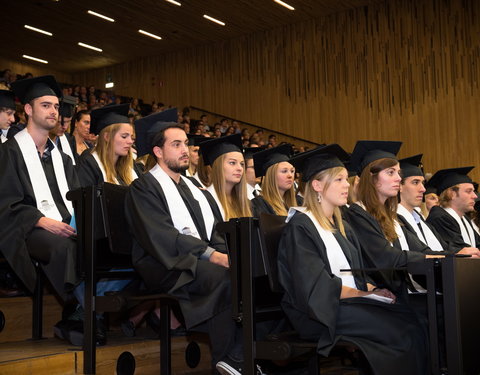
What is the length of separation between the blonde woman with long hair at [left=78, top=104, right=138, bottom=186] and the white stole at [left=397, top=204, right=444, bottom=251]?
2441 mm

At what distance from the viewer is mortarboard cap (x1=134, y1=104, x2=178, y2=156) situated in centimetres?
466

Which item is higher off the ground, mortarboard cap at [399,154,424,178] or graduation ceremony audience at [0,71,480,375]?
mortarboard cap at [399,154,424,178]

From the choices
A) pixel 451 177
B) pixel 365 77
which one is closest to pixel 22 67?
pixel 365 77

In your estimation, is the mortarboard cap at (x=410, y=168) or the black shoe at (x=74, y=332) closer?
the black shoe at (x=74, y=332)

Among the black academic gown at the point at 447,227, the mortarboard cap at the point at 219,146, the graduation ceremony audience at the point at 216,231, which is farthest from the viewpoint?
the black academic gown at the point at 447,227

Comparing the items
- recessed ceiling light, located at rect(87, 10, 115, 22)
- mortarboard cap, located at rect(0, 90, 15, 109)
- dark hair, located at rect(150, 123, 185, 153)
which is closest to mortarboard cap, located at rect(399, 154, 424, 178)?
dark hair, located at rect(150, 123, 185, 153)

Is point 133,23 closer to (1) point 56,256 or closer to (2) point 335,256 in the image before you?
(1) point 56,256

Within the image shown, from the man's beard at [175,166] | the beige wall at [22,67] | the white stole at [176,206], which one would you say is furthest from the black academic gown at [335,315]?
the beige wall at [22,67]

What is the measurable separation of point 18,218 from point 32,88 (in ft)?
3.95

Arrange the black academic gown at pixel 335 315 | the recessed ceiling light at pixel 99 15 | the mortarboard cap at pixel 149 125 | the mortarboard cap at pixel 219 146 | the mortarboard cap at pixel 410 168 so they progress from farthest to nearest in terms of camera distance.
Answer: the recessed ceiling light at pixel 99 15 < the mortarboard cap at pixel 410 168 < the mortarboard cap at pixel 219 146 < the mortarboard cap at pixel 149 125 < the black academic gown at pixel 335 315

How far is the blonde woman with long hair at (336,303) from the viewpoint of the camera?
3082mm

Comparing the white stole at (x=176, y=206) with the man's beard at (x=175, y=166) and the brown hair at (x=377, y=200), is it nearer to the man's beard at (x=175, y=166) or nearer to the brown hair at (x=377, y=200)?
the man's beard at (x=175, y=166)

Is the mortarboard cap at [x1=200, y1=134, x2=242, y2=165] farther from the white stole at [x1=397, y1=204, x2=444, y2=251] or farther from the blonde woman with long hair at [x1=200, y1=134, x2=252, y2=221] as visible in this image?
the white stole at [x1=397, y1=204, x2=444, y2=251]

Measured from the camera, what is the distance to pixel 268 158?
6230 mm
